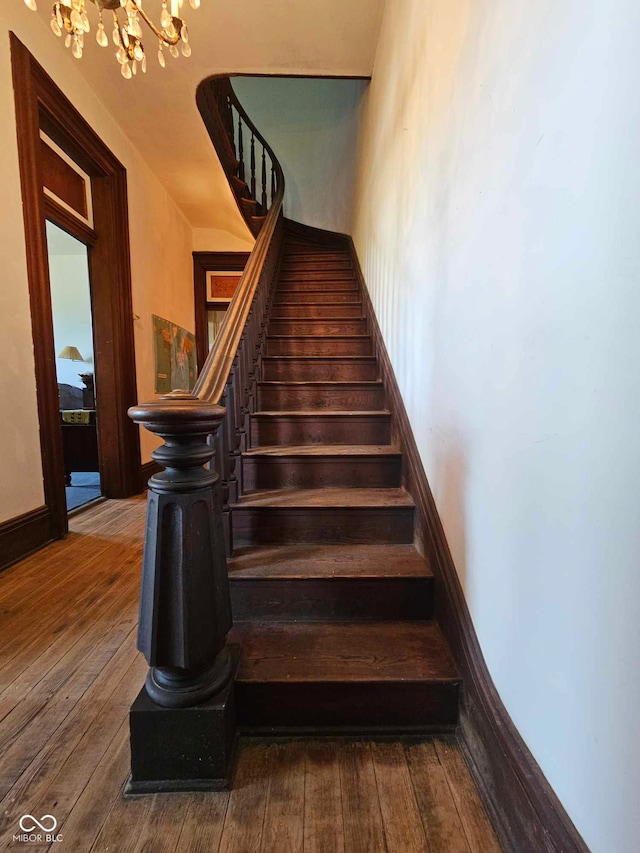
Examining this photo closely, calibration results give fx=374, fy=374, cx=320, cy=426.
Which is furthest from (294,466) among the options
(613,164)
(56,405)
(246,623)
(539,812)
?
(56,405)

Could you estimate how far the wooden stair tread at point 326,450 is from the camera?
1.81 m

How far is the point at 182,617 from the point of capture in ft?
2.94

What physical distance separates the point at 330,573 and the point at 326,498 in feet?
1.27

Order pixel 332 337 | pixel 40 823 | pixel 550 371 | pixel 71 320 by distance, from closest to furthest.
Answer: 1. pixel 550 371
2. pixel 40 823
3. pixel 332 337
4. pixel 71 320

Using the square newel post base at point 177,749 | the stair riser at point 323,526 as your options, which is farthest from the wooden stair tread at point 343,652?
the stair riser at point 323,526

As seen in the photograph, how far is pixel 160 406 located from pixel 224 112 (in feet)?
14.9

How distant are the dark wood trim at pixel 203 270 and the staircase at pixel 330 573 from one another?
3366mm

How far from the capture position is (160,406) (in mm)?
860

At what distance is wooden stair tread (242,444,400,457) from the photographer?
1.81 metres

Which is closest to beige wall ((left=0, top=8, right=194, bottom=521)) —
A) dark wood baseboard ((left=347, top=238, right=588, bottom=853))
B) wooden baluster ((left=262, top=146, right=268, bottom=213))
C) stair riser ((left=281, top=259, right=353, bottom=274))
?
stair riser ((left=281, top=259, right=353, bottom=274))

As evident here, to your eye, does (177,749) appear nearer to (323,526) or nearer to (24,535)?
(323,526)

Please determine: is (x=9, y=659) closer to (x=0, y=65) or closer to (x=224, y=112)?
(x=0, y=65)

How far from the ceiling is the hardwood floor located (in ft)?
12.0

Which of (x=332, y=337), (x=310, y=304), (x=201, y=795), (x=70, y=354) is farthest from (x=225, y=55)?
(x=70, y=354)
